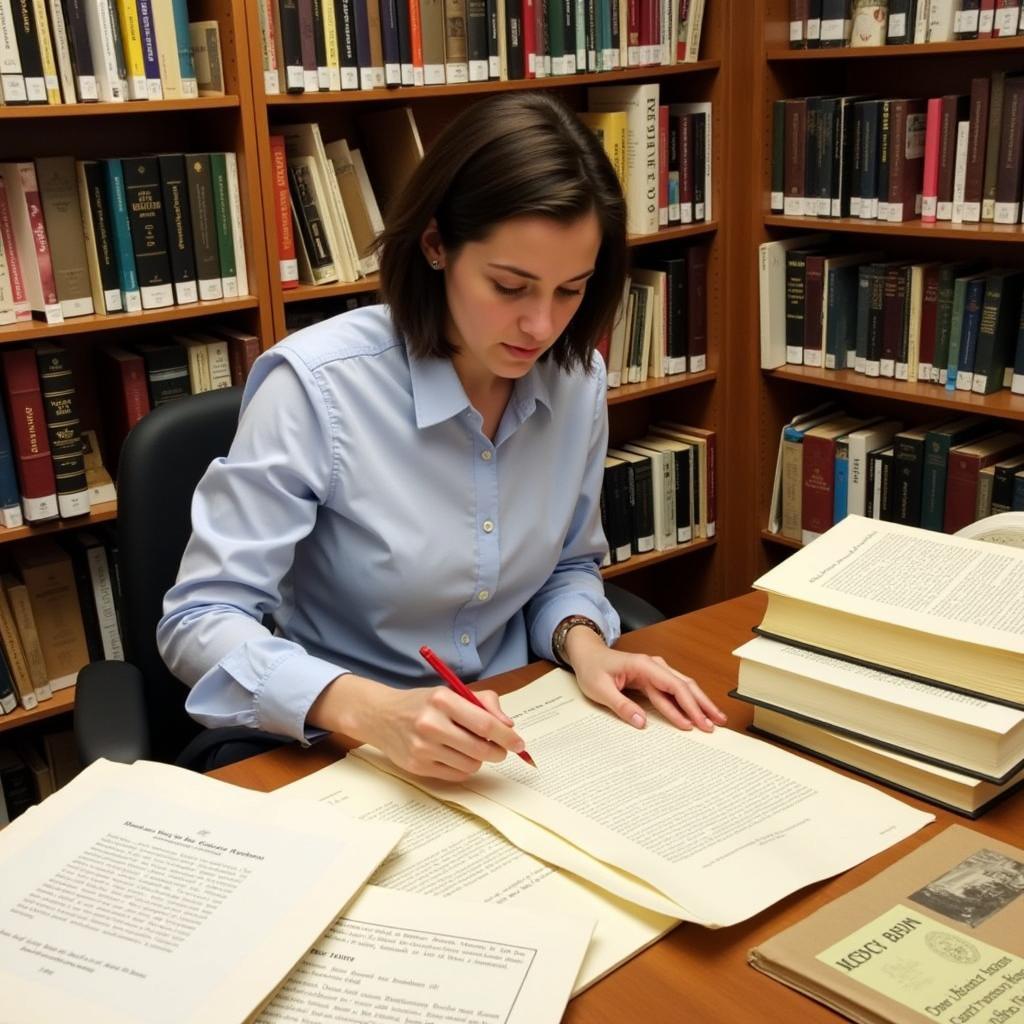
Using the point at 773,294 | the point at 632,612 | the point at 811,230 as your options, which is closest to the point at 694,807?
Answer: the point at 632,612

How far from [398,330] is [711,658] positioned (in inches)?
20.2

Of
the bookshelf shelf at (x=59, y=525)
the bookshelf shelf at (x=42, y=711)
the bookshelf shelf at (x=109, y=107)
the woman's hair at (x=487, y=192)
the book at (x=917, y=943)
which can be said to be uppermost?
the bookshelf shelf at (x=109, y=107)

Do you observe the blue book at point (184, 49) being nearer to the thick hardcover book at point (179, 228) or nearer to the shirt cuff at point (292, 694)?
the thick hardcover book at point (179, 228)

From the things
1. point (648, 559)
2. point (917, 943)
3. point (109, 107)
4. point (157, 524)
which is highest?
point (109, 107)

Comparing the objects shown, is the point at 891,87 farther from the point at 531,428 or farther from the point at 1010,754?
the point at 1010,754

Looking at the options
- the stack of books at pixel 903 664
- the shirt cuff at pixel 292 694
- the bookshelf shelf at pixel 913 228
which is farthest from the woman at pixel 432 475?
the bookshelf shelf at pixel 913 228

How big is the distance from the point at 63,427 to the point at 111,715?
38.2 inches

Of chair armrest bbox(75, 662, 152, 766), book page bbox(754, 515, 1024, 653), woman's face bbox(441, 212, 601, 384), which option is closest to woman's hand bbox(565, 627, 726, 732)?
book page bbox(754, 515, 1024, 653)

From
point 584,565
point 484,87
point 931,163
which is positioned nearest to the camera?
point 584,565

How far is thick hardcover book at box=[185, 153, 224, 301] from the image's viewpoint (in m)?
2.14

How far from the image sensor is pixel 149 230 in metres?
2.12

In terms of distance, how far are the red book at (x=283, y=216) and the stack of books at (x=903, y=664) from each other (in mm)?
1359

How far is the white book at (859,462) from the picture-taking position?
2.78 meters

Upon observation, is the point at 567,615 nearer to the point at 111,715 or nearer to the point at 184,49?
the point at 111,715
